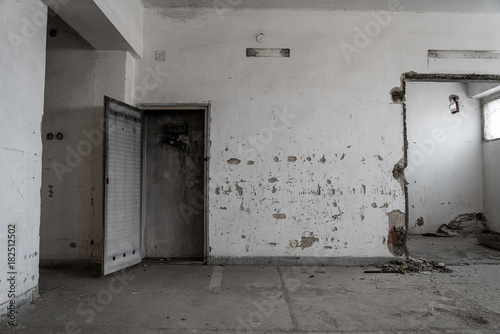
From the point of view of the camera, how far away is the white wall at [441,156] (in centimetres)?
652

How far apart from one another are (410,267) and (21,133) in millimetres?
4234

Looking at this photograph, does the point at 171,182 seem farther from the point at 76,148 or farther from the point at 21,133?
the point at 21,133

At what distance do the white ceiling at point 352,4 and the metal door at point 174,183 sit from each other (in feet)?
4.48

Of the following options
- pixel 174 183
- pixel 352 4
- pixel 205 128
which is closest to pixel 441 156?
pixel 352 4

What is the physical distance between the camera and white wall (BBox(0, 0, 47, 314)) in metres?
2.35

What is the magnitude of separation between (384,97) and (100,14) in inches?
133

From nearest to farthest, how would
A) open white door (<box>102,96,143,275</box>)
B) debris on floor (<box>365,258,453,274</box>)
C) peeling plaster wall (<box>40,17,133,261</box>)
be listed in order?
open white door (<box>102,96,143,275</box>) → debris on floor (<box>365,258,453,274</box>) → peeling plaster wall (<box>40,17,133,261</box>)

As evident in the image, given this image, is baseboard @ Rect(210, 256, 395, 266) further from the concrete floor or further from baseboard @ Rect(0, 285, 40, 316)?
baseboard @ Rect(0, 285, 40, 316)

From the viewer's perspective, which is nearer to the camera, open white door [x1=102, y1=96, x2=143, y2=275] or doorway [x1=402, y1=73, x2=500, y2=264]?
open white door [x1=102, y1=96, x2=143, y2=275]

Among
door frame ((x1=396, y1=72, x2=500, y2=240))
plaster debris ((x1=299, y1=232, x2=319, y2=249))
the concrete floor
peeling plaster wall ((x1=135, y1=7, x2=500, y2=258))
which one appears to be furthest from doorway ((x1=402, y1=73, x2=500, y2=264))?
plaster debris ((x1=299, y1=232, x2=319, y2=249))

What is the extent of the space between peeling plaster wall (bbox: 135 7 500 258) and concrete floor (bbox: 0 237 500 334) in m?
0.53

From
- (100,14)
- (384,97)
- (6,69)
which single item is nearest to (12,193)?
(6,69)

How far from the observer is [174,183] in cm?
424

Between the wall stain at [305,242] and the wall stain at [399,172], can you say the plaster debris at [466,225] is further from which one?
the wall stain at [305,242]
